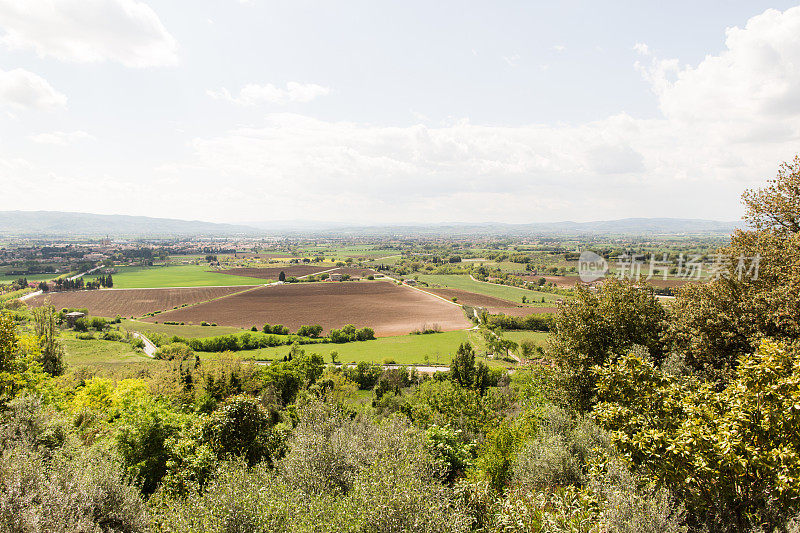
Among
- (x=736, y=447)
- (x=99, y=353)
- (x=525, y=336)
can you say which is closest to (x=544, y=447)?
(x=736, y=447)

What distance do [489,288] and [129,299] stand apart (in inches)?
3889

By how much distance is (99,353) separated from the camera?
5588cm

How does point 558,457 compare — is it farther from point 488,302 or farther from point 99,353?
point 488,302

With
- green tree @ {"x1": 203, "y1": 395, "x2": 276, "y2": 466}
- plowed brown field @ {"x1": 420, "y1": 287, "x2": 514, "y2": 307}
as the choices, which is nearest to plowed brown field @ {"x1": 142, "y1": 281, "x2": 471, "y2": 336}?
plowed brown field @ {"x1": 420, "y1": 287, "x2": 514, "y2": 307}

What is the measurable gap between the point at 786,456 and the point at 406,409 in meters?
28.4

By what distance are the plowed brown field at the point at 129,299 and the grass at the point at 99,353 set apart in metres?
18.9

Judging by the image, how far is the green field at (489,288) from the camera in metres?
91.9

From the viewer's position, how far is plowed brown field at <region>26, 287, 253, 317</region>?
81.7m

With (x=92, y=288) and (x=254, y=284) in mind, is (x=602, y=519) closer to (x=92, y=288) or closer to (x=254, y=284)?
(x=254, y=284)

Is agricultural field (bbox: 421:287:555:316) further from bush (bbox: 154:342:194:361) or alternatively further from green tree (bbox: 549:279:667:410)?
bush (bbox: 154:342:194:361)

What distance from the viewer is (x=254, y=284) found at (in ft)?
375

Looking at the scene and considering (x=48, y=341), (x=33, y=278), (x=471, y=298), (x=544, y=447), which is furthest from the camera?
(x=33, y=278)

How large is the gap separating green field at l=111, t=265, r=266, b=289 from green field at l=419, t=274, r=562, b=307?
60628mm

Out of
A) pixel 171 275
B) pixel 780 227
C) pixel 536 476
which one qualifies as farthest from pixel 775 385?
pixel 171 275
